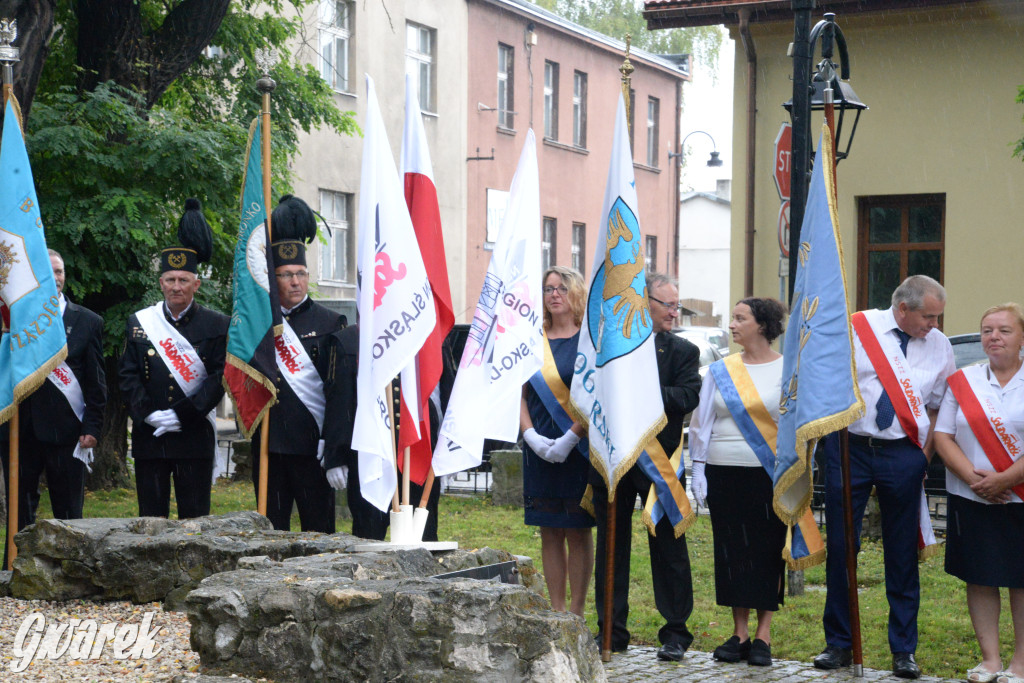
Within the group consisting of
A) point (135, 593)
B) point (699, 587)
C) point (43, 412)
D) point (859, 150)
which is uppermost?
point (859, 150)

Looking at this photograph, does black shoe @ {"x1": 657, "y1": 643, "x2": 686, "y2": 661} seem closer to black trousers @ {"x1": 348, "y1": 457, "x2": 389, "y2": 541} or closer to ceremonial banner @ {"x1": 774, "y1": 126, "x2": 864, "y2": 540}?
ceremonial banner @ {"x1": 774, "y1": 126, "x2": 864, "y2": 540}

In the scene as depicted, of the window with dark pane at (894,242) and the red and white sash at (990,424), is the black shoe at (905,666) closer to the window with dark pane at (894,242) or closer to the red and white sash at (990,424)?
the red and white sash at (990,424)

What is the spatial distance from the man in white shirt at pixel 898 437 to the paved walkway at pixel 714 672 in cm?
13

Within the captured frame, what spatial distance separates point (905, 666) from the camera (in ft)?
19.7

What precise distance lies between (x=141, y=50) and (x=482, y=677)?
30.9ft

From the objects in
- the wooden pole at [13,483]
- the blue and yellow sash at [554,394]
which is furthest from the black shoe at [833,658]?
the wooden pole at [13,483]

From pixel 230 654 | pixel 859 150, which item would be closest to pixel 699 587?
pixel 230 654

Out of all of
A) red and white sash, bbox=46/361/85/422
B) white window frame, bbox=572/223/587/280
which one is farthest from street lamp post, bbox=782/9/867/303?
white window frame, bbox=572/223/587/280

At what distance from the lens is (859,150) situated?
52.6ft

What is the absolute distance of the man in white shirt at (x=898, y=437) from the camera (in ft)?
20.2

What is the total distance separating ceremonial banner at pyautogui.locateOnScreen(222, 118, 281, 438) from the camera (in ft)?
21.8

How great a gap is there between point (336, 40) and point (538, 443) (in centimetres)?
1877

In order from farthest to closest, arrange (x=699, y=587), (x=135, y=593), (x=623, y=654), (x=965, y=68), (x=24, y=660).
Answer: (x=965, y=68)
(x=699, y=587)
(x=623, y=654)
(x=135, y=593)
(x=24, y=660)

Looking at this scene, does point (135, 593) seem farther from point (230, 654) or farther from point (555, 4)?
point (555, 4)
